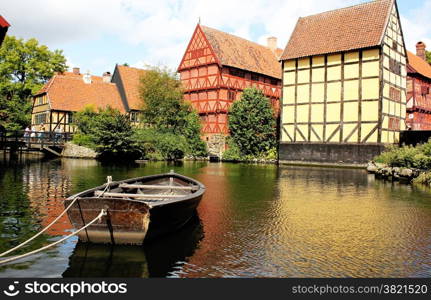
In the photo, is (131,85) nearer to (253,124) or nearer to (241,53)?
(241,53)

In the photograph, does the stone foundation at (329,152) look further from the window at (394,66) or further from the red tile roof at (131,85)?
the red tile roof at (131,85)

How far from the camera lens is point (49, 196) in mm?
15648

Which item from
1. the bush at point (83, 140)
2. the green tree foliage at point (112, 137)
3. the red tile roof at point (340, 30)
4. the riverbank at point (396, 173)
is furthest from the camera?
the bush at point (83, 140)

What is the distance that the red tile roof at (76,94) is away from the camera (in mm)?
48594

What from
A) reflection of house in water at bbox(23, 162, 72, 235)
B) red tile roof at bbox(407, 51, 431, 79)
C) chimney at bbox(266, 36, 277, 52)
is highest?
chimney at bbox(266, 36, 277, 52)

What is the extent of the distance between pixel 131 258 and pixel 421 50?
52601mm

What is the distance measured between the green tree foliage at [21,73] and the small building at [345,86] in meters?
29.3

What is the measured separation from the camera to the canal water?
25.2 ft

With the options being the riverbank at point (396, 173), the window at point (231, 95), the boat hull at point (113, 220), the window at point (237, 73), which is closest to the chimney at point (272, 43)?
the window at point (237, 73)

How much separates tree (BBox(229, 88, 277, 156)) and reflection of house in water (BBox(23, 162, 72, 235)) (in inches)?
912

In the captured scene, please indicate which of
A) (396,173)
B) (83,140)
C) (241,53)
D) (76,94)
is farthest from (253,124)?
(76,94)

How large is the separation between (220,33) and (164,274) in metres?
43.7

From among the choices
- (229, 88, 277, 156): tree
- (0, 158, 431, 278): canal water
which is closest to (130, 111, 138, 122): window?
(229, 88, 277, 156): tree

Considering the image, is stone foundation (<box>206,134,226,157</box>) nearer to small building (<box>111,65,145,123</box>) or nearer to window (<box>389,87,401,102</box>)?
small building (<box>111,65,145,123</box>)
